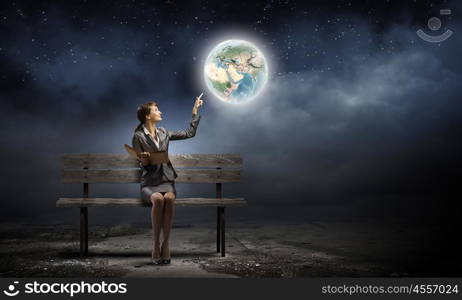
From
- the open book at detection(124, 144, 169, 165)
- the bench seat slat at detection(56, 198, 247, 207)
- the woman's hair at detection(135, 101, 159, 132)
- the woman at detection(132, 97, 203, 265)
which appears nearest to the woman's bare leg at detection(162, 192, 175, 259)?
the woman at detection(132, 97, 203, 265)

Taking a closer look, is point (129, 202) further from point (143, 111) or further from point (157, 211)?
point (143, 111)

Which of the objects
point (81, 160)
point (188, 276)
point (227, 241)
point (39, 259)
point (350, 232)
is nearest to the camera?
point (188, 276)

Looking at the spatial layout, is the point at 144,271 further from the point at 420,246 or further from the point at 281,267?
the point at 420,246

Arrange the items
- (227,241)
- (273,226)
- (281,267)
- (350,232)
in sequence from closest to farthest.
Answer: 1. (281,267)
2. (227,241)
3. (350,232)
4. (273,226)

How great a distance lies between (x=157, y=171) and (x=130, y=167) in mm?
582

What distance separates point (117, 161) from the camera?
6746mm

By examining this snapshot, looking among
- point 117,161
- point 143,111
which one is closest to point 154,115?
point 143,111

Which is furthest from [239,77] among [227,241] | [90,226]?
[90,226]

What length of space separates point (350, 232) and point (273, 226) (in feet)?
4.58

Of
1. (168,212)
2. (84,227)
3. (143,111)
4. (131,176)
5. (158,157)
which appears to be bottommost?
(84,227)

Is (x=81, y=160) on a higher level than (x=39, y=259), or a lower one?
higher

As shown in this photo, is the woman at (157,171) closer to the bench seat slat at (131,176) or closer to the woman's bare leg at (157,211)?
the woman's bare leg at (157,211)

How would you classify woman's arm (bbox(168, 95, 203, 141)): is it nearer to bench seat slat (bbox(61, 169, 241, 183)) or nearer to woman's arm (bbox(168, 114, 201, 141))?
woman's arm (bbox(168, 114, 201, 141))

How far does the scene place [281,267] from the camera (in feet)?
18.9
